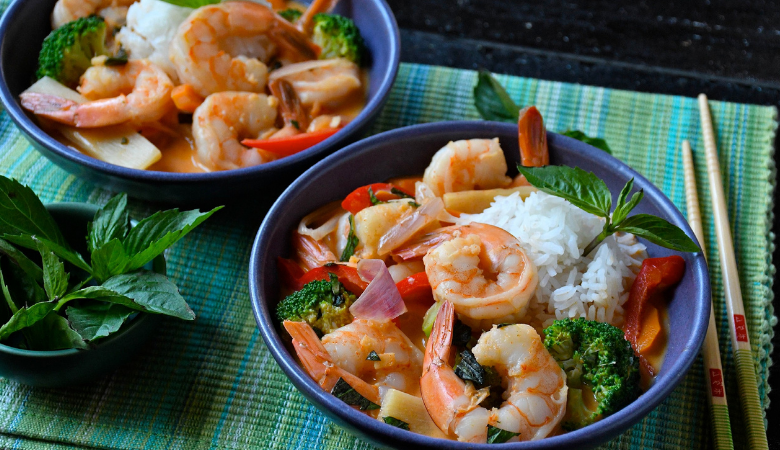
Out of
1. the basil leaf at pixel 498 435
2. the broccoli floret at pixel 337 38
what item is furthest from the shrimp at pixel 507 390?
the broccoli floret at pixel 337 38

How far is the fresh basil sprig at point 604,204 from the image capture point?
2.18m

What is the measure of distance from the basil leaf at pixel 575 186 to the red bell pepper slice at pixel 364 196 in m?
0.51

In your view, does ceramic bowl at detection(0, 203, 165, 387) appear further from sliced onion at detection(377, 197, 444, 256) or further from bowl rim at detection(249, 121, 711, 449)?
sliced onion at detection(377, 197, 444, 256)

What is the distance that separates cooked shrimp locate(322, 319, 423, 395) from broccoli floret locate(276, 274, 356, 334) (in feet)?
0.21

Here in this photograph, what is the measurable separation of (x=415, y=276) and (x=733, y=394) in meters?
1.15

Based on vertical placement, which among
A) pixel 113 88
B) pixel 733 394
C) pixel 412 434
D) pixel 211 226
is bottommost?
pixel 733 394

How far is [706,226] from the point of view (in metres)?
2.93

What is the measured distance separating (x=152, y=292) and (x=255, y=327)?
0.51m

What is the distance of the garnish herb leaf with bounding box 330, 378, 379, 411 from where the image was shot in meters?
1.99

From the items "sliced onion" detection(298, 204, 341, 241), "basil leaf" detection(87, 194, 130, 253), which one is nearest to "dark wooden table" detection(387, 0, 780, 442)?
"sliced onion" detection(298, 204, 341, 241)

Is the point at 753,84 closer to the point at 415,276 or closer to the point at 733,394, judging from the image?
the point at 733,394

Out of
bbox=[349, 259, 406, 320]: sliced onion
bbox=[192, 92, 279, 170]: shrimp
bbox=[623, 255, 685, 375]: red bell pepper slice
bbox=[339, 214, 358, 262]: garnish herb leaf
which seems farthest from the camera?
bbox=[192, 92, 279, 170]: shrimp

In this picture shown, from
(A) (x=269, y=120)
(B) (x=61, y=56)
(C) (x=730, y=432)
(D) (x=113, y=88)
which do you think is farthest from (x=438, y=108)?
(C) (x=730, y=432)

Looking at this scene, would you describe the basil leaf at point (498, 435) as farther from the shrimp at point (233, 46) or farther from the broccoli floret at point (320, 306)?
the shrimp at point (233, 46)
